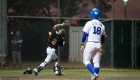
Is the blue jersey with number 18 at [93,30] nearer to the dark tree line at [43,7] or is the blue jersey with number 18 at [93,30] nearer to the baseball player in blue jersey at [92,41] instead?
the baseball player in blue jersey at [92,41]

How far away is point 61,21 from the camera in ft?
70.2

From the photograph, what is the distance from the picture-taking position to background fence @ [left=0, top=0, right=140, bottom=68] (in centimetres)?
2044

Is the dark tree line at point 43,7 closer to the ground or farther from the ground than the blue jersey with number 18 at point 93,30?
farther from the ground

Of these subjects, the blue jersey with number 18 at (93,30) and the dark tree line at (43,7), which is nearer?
the blue jersey with number 18 at (93,30)

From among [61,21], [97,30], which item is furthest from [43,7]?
[97,30]

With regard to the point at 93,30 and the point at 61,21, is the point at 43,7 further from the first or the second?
the point at 93,30

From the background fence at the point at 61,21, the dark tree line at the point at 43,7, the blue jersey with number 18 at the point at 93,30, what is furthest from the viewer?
the dark tree line at the point at 43,7

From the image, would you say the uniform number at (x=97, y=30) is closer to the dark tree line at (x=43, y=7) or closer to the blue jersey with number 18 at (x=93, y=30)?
the blue jersey with number 18 at (x=93, y=30)

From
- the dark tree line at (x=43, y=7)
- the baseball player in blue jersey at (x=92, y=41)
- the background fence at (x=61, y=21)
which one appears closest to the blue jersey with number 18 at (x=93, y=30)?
the baseball player in blue jersey at (x=92, y=41)

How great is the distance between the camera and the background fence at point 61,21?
805 inches

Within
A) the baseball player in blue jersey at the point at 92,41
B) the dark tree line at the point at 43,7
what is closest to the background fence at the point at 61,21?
the dark tree line at the point at 43,7

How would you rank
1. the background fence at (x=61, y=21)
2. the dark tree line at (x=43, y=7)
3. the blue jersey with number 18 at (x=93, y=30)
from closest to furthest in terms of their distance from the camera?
the blue jersey with number 18 at (x=93, y=30) < the background fence at (x=61, y=21) < the dark tree line at (x=43, y=7)

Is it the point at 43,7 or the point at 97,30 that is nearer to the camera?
the point at 97,30

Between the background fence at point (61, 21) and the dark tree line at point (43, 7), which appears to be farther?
the dark tree line at point (43, 7)
